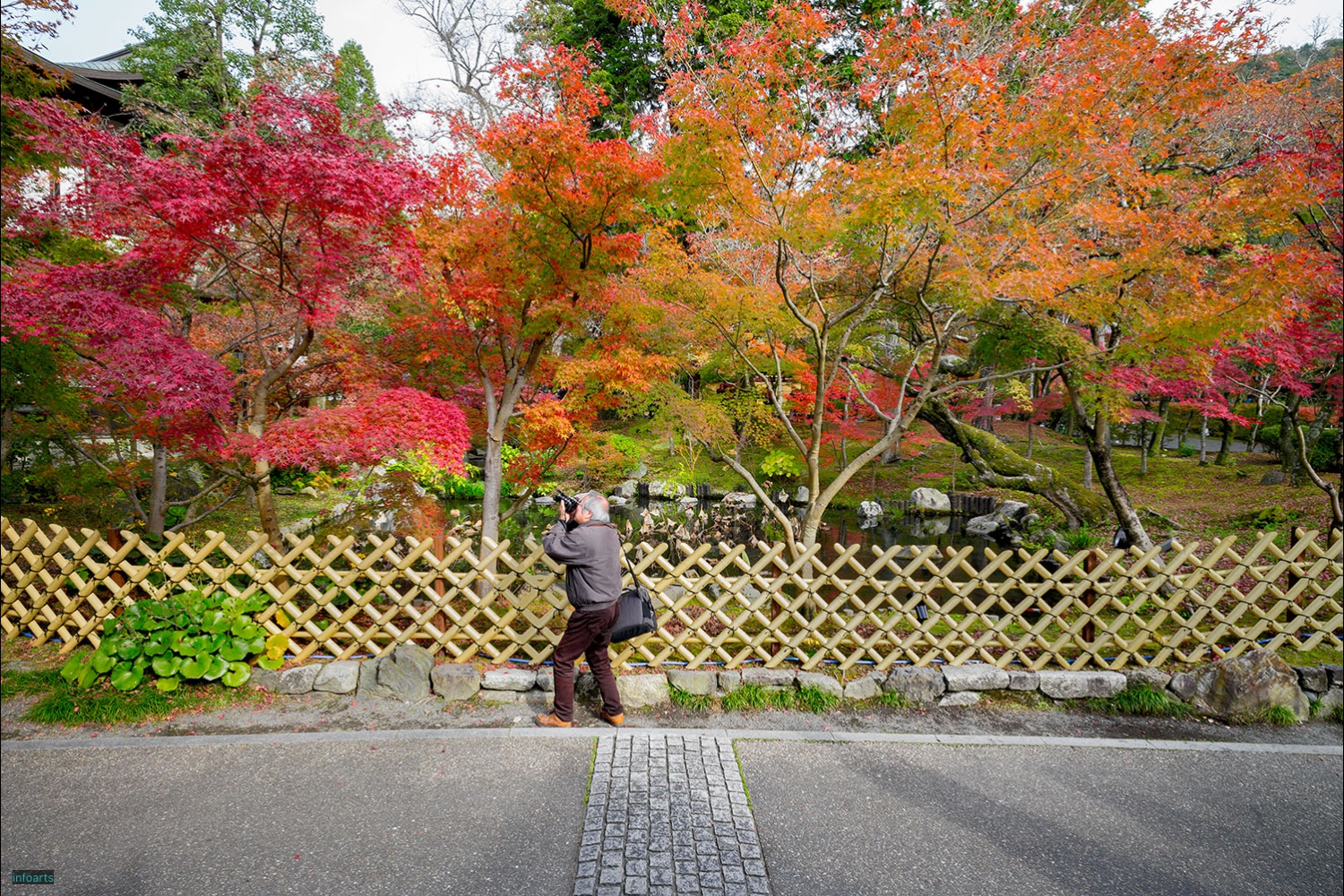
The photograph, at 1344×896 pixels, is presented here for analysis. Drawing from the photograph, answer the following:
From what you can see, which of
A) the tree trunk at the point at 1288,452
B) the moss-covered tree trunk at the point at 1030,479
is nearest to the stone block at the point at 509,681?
the moss-covered tree trunk at the point at 1030,479

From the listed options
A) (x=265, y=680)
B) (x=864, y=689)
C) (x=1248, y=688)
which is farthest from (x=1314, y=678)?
(x=265, y=680)

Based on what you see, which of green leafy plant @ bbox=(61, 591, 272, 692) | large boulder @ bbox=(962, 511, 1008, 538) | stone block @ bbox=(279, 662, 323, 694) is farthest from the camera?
large boulder @ bbox=(962, 511, 1008, 538)

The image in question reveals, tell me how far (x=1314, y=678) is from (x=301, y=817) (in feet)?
21.1

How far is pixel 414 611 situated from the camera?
4.20m

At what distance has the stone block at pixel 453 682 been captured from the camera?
4.01m

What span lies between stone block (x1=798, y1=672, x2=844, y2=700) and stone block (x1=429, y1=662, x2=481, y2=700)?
2257 millimetres

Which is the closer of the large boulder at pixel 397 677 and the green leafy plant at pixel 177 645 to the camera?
the green leafy plant at pixel 177 645

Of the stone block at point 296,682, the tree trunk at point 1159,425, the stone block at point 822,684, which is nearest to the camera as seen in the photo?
the stone block at point 296,682

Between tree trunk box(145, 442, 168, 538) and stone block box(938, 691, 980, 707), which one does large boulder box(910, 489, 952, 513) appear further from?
tree trunk box(145, 442, 168, 538)

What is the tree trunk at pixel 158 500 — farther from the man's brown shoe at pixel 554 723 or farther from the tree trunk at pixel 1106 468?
the tree trunk at pixel 1106 468

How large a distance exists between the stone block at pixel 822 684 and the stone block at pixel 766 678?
0.09m

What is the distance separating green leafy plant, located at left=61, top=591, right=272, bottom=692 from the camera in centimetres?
385

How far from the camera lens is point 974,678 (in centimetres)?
418

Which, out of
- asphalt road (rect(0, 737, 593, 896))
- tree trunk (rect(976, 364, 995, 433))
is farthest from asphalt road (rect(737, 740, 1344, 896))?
tree trunk (rect(976, 364, 995, 433))
